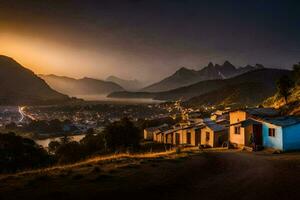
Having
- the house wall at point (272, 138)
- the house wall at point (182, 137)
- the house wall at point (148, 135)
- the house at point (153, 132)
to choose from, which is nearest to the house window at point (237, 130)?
the house wall at point (272, 138)

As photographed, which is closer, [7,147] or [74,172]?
[74,172]

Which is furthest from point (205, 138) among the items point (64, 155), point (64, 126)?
point (64, 126)

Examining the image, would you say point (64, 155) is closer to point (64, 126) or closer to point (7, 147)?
point (7, 147)

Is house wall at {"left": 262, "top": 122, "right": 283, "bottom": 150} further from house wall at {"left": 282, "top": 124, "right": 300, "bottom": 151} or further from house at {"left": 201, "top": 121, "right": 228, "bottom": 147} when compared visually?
house at {"left": 201, "top": 121, "right": 228, "bottom": 147}

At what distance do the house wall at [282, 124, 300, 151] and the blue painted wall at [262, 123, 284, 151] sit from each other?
0.42m

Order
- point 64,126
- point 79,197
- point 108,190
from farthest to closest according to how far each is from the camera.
Answer: point 64,126, point 108,190, point 79,197

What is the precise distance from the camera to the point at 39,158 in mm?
51500

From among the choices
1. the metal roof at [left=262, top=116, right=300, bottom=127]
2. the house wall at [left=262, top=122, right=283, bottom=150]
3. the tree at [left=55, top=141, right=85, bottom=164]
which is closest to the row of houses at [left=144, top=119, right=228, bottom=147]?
the house wall at [left=262, top=122, right=283, bottom=150]

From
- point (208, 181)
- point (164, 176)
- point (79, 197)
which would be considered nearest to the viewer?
point (79, 197)

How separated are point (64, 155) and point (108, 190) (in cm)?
4533

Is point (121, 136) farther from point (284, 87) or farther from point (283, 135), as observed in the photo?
point (284, 87)

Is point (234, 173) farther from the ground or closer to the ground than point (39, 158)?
farther from the ground

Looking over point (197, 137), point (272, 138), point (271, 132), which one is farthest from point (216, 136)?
point (272, 138)

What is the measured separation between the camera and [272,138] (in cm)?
3441
